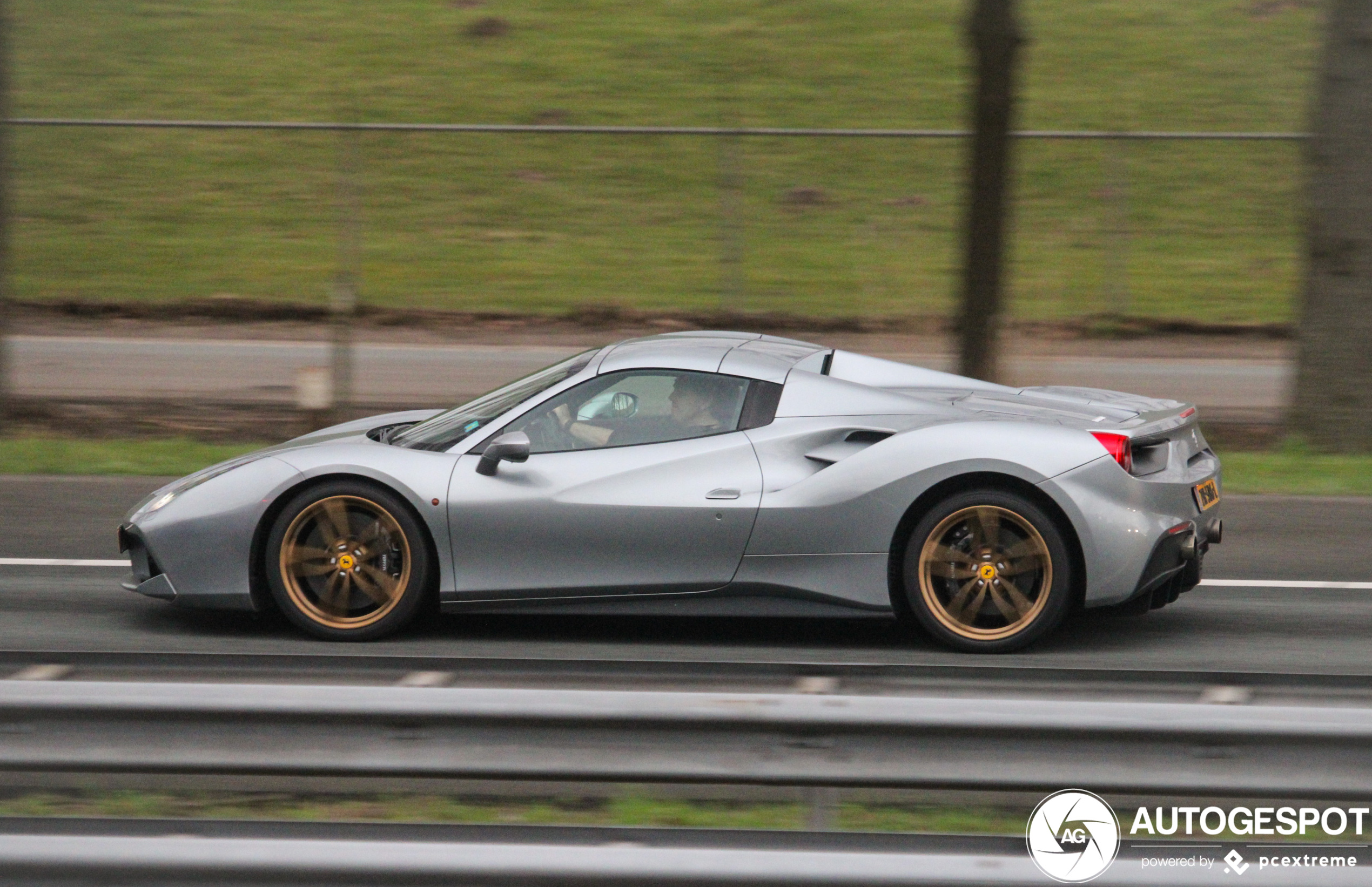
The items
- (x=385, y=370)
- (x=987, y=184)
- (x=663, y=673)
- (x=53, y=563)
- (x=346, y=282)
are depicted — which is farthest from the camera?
(x=385, y=370)

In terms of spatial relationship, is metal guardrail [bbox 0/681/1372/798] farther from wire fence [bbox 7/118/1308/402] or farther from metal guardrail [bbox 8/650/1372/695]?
wire fence [bbox 7/118/1308/402]

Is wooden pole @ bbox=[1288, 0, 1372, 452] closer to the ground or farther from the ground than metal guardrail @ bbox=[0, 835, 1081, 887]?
farther from the ground

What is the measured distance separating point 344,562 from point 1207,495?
343 cm

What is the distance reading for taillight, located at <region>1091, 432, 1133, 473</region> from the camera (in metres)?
5.71

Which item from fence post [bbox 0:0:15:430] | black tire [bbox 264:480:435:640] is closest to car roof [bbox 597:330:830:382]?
black tire [bbox 264:480:435:640]

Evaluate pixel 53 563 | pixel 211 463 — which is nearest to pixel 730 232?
pixel 211 463

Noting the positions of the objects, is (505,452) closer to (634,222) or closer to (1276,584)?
(1276,584)

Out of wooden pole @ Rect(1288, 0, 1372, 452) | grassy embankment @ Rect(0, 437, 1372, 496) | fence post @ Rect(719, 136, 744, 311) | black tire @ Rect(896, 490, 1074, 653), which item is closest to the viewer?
black tire @ Rect(896, 490, 1074, 653)

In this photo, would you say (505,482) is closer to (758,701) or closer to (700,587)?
(700,587)

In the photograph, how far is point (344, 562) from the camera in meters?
5.93

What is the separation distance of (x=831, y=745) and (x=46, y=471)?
772cm

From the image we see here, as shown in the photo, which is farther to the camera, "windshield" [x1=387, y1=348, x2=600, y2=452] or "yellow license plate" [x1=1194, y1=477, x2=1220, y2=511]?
"windshield" [x1=387, y1=348, x2=600, y2=452]

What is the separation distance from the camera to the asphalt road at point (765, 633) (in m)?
5.80

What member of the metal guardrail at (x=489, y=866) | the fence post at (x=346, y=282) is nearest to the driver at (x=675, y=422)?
the metal guardrail at (x=489, y=866)
